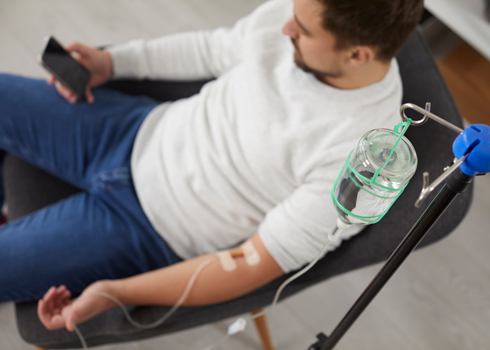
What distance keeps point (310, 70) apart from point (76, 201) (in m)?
0.64

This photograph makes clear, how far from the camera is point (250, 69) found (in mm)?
904

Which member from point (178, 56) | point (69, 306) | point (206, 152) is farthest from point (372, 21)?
point (69, 306)

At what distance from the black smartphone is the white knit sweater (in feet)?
0.39

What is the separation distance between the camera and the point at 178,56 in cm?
109

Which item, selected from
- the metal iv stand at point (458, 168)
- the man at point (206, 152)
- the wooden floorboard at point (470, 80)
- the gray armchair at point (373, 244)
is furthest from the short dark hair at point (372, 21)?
the wooden floorboard at point (470, 80)

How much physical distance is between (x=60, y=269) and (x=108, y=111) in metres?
0.43

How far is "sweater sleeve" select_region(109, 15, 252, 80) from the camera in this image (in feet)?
3.54

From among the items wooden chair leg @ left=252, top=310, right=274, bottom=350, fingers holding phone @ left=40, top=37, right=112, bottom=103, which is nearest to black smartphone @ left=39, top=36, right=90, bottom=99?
fingers holding phone @ left=40, top=37, right=112, bottom=103

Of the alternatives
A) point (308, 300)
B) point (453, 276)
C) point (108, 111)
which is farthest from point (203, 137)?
point (453, 276)

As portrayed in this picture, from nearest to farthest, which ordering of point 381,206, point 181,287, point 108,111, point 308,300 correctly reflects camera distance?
point 381,206 → point 181,287 → point 108,111 → point 308,300

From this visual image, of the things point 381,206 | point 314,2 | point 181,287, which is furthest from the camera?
point 181,287

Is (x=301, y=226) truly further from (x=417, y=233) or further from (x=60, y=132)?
(x=60, y=132)

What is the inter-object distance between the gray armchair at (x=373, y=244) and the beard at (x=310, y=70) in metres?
0.21

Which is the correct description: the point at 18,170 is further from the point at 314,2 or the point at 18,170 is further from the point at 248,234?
the point at 314,2
